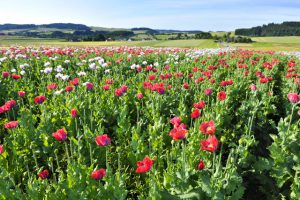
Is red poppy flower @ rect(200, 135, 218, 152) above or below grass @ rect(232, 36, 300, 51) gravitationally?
below

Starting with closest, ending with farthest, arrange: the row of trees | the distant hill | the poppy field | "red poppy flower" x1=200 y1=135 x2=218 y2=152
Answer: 1. "red poppy flower" x1=200 y1=135 x2=218 y2=152
2. the poppy field
3. the row of trees
4. the distant hill

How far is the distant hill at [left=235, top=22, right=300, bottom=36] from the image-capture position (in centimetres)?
11644

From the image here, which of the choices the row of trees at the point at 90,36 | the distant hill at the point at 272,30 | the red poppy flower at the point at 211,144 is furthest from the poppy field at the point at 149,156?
the distant hill at the point at 272,30

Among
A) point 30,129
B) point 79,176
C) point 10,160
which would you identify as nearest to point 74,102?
point 30,129

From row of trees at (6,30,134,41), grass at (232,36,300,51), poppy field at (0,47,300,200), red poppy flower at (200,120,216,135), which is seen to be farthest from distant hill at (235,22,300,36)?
red poppy flower at (200,120,216,135)

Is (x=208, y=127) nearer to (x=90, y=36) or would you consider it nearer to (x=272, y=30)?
(x=90, y=36)

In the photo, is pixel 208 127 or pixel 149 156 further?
pixel 149 156

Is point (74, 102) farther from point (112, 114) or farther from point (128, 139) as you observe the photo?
point (128, 139)

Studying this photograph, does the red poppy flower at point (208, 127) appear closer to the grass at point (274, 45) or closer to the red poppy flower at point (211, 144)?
the red poppy flower at point (211, 144)

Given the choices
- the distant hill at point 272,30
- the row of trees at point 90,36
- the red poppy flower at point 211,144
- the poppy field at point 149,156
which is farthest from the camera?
the distant hill at point 272,30

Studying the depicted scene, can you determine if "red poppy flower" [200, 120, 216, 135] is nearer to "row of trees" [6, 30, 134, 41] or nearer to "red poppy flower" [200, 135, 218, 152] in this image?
"red poppy flower" [200, 135, 218, 152]

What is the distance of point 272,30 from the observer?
121 m

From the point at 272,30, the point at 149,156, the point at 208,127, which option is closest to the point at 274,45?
the point at 272,30

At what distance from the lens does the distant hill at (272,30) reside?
116438mm
